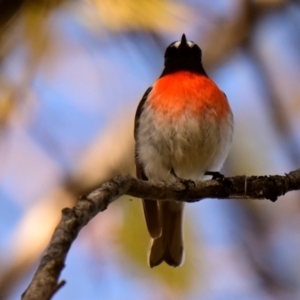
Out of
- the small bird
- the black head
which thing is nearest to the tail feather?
the small bird

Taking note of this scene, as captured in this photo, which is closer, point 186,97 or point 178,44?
point 186,97

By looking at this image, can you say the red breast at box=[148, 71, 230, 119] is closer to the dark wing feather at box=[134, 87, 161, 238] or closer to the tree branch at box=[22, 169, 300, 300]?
the dark wing feather at box=[134, 87, 161, 238]

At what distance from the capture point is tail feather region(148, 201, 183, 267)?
9.23 ft

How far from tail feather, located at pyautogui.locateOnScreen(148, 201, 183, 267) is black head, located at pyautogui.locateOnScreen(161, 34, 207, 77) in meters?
0.72

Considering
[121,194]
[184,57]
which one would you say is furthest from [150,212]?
[121,194]

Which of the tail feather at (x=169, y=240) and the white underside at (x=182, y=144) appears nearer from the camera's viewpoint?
the white underside at (x=182, y=144)

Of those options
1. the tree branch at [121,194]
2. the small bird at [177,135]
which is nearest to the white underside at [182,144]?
the small bird at [177,135]

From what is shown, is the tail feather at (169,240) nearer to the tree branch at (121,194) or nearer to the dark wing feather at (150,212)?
the dark wing feather at (150,212)

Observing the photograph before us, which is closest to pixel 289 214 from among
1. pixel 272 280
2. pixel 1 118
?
pixel 272 280

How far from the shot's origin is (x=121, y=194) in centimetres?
151

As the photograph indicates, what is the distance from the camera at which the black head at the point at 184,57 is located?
2990 millimetres

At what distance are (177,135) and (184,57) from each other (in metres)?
0.73

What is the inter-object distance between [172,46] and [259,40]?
48 centimetres

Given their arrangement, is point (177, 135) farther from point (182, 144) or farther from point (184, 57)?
point (184, 57)
